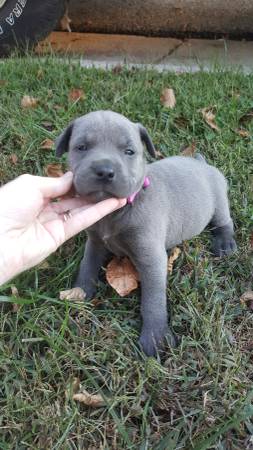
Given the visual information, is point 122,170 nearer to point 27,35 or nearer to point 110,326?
point 110,326

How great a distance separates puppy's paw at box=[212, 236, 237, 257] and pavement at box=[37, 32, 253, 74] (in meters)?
2.44

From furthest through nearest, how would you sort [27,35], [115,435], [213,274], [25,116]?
[27,35] → [25,116] → [213,274] → [115,435]

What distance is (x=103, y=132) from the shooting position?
290cm

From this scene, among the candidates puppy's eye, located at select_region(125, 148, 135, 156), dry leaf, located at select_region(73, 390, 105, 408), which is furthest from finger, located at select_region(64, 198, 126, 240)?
dry leaf, located at select_region(73, 390, 105, 408)

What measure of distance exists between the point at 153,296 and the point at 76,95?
2481 mm

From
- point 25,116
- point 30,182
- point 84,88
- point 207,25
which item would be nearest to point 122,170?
point 30,182

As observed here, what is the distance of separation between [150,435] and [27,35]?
4.30 metres

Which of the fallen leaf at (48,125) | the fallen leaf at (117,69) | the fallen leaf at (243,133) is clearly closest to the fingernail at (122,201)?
the fallen leaf at (48,125)

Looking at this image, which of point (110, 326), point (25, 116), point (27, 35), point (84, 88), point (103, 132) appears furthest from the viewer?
point (27, 35)

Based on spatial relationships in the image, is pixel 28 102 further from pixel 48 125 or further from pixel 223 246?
pixel 223 246

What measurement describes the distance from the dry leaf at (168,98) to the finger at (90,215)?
2.16 meters

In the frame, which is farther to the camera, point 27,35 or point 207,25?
point 207,25

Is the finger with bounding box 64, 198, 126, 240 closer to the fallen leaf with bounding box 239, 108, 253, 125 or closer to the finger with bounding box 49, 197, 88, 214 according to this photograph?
the finger with bounding box 49, 197, 88, 214

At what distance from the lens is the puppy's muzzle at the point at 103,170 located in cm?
272
